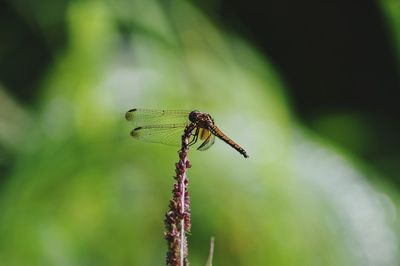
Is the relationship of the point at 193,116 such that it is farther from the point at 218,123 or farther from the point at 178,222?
the point at 218,123

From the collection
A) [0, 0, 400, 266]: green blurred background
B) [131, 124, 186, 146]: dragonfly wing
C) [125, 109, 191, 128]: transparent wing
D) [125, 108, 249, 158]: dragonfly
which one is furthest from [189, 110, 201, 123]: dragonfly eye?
[0, 0, 400, 266]: green blurred background

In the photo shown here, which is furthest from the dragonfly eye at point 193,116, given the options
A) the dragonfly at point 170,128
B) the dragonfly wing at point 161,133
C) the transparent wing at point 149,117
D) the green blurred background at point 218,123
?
the green blurred background at point 218,123

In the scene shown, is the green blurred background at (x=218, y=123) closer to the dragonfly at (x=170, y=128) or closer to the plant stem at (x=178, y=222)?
the dragonfly at (x=170, y=128)

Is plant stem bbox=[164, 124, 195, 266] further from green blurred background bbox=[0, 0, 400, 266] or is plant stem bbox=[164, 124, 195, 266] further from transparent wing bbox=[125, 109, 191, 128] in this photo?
green blurred background bbox=[0, 0, 400, 266]

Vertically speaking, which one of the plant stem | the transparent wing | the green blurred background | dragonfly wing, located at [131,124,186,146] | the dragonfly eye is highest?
the green blurred background

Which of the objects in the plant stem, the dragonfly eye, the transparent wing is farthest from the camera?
the transparent wing

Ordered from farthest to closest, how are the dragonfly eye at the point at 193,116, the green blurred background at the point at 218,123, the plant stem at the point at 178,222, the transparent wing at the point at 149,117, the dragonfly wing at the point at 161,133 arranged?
the green blurred background at the point at 218,123 → the transparent wing at the point at 149,117 → the dragonfly wing at the point at 161,133 → the dragonfly eye at the point at 193,116 → the plant stem at the point at 178,222

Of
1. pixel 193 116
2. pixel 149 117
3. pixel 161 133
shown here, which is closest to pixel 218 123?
pixel 149 117
